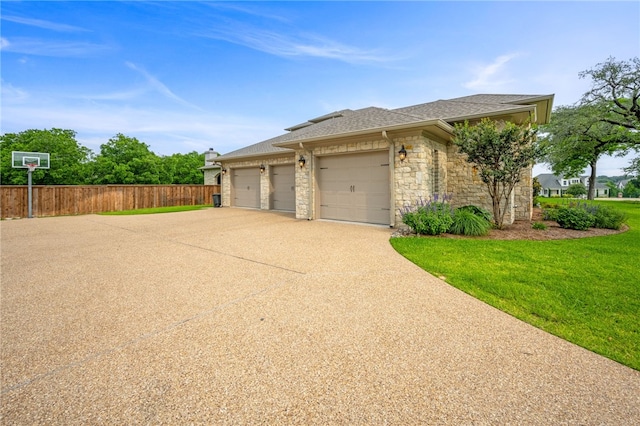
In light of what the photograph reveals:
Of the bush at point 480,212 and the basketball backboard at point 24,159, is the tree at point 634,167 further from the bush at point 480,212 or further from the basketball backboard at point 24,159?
the basketball backboard at point 24,159

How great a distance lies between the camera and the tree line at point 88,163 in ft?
71.7

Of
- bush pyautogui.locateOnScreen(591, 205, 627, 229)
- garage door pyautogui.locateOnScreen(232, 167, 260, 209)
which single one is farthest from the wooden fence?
bush pyautogui.locateOnScreen(591, 205, 627, 229)

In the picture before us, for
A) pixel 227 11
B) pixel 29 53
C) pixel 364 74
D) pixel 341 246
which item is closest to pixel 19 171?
pixel 29 53

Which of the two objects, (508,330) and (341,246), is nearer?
(508,330)

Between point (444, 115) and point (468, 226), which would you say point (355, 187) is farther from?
point (444, 115)

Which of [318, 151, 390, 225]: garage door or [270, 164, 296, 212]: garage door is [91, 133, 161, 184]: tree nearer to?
[270, 164, 296, 212]: garage door

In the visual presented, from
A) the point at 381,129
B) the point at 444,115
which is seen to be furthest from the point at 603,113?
the point at 381,129

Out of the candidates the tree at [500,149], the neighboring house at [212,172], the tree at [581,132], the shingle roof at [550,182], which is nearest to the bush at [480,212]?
the tree at [500,149]

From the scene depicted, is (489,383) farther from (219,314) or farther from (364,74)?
(364,74)

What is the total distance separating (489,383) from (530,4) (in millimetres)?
10806

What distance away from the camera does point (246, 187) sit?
1488cm

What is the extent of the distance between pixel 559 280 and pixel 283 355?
394 centimetres

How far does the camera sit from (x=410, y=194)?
7.83m

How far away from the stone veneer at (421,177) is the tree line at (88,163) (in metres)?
23.9
